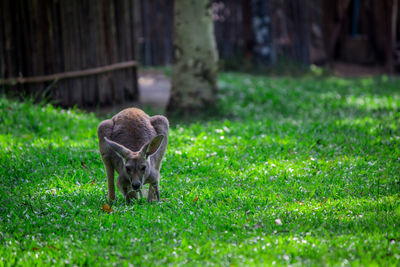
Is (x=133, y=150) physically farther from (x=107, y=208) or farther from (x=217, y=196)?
(x=217, y=196)

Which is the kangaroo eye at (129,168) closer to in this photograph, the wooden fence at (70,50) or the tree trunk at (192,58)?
the wooden fence at (70,50)

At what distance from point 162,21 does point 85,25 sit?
698 centimetres

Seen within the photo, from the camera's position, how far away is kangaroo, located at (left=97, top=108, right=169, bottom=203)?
473 centimetres

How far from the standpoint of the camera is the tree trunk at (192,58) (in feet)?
33.0

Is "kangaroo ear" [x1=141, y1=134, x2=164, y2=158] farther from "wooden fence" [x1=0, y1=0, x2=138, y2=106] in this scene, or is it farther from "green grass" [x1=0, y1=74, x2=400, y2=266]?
"wooden fence" [x1=0, y1=0, x2=138, y2=106]

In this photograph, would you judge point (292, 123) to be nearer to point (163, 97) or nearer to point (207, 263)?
point (163, 97)

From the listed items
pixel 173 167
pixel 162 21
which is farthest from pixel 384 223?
pixel 162 21

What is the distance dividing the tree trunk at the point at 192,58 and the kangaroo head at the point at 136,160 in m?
5.37

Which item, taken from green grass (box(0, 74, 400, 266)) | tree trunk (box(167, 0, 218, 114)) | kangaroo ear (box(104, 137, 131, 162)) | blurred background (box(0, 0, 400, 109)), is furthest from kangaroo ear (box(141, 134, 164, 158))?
tree trunk (box(167, 0, 218, 114))

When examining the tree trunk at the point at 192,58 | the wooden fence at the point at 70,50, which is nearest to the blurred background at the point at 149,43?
the wooden fence at the point at 70,50

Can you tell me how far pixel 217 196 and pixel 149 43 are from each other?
12.8 m

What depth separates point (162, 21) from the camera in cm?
1733

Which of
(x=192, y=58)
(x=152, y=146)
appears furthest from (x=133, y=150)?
(x=192, y=58)

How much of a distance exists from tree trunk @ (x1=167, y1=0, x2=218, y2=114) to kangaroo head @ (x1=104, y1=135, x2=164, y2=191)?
17.6 feet
